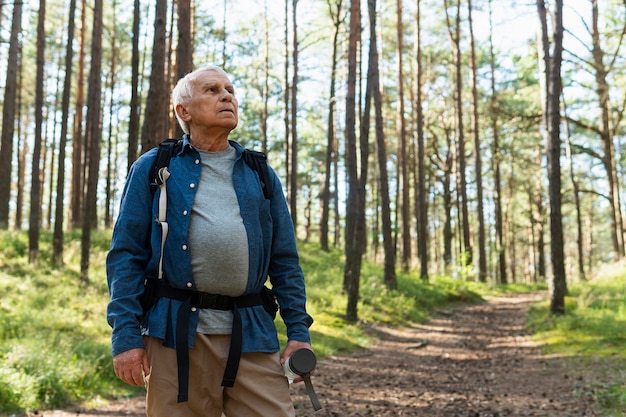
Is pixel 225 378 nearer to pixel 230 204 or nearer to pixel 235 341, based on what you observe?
pixel 235 341

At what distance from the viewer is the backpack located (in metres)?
2.49

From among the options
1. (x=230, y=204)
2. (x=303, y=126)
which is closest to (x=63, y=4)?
(x=303, y=126)

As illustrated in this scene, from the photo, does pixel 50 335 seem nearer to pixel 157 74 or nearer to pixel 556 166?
pixel 157 74

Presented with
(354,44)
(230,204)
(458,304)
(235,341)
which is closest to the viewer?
(235,341)

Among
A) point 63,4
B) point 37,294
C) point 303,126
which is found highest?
point 63,4

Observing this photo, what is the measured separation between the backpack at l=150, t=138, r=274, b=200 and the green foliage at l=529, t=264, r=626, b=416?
15.7ft

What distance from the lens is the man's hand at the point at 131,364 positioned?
7.35ft

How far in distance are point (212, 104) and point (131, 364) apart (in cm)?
113

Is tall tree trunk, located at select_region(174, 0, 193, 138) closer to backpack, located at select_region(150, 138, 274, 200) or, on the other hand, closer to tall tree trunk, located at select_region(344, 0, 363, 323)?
tall tree trunk, located at select_region(344, 0, 363, 323)

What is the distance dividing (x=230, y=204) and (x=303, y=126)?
31.3 m

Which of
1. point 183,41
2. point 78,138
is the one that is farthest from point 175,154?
point 78,138

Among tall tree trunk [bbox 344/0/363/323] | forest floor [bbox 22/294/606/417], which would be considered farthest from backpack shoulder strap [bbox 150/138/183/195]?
tall tree trunk [bbox 344/0/363/323]

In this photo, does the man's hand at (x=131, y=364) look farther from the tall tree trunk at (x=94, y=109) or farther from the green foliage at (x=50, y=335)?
the tall tree trunk at (x=94, y=109)

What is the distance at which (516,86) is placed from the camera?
27.6 metres
